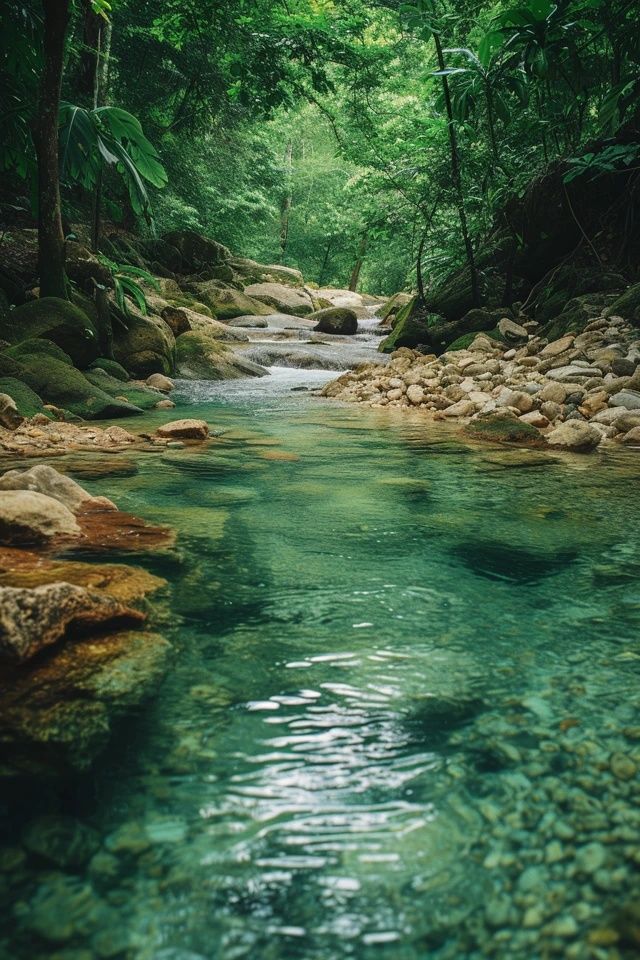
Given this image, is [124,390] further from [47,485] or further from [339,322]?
[339,322]

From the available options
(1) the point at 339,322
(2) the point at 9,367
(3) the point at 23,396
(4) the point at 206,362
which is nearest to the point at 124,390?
(2) the point at 9,367

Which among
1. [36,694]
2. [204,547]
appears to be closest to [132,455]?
[204,547]

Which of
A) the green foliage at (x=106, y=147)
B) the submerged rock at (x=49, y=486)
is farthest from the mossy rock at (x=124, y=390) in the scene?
the submerged rock at (x=49, y=486)

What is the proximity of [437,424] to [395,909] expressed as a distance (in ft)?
17.0

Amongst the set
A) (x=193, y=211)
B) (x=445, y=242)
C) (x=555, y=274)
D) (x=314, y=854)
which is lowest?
(x=314, y=854)

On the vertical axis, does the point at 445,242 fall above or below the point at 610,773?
above

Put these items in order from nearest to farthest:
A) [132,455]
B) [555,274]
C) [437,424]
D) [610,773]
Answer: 1. [610,773]
2. [132,455]
3. [437,424]
4. [555,274]

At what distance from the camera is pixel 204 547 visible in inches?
85.2

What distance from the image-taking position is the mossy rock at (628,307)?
7070 mm

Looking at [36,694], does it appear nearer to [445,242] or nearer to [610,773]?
[610,773]

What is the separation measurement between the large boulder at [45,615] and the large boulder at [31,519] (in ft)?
2.20

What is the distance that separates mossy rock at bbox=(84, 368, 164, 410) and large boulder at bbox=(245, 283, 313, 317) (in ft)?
38.6

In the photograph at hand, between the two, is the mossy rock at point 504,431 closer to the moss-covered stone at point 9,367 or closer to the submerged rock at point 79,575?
the submerged rock at point 79,575

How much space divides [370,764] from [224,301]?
54.1 ft
